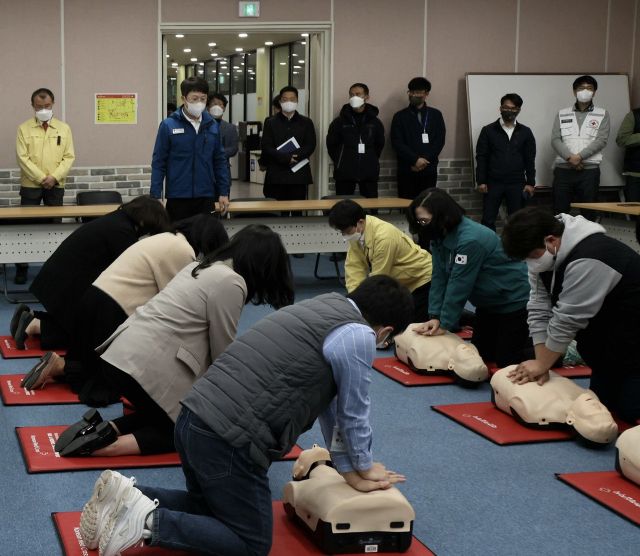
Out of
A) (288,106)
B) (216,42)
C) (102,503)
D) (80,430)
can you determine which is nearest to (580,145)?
(288,106)

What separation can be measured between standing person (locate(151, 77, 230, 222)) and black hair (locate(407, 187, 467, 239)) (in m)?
2.27

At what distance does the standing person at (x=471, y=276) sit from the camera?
403cm

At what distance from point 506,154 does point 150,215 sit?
15.9 feet

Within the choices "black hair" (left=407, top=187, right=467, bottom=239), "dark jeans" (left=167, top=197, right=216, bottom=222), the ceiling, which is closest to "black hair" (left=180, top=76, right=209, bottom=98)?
"dark jeans" (left=167, top=197, right=216, bottom=222)

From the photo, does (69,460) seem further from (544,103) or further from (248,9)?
(544,103)

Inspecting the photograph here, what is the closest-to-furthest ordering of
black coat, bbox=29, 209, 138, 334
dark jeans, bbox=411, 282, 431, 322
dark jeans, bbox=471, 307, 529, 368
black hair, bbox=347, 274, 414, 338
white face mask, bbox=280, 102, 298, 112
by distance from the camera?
black hair, bbox=347, 274, 414, 338, black coat, bbox=29, 209, 138, 334, dark jeans, bbox=471, 307, 529, 368, dark jeans, bbox=411, 282, 431, 322, white face mask, bbox=280, 102, 298, 112

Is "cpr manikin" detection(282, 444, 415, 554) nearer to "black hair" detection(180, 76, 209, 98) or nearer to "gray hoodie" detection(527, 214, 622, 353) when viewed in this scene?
"gray hoodie" detection(527, 214, 622, 353)

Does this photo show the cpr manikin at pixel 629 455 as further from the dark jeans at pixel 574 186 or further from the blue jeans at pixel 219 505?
the dark jeans at pixel 574 186

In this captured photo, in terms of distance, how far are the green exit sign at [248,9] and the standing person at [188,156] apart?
6.71 ft

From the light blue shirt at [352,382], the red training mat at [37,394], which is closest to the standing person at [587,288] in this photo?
the light blue shirt at [352,382]

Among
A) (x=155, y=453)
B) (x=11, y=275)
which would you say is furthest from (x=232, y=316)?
(x=11, y=275)

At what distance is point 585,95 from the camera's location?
7.71 metres

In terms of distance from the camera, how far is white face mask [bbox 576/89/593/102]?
770 centimetres

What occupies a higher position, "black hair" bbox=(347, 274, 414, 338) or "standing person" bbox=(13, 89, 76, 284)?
"standing person" bbox=(13, 89, 76, 284)
